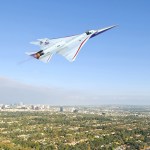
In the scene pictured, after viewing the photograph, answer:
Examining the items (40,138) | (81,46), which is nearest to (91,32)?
(81,46)

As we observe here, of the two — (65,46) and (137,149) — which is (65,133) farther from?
(65,46)

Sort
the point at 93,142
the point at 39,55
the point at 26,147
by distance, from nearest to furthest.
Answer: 1. the point at 39,55
2. the point at 26,147
3. the point at 93,142

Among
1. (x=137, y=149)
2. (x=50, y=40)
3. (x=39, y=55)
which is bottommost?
(x=137, y=149)

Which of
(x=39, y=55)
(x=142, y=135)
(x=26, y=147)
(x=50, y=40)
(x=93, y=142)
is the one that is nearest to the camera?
A: (x=39, y=55)

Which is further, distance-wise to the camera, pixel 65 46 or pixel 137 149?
pixel 137 149
